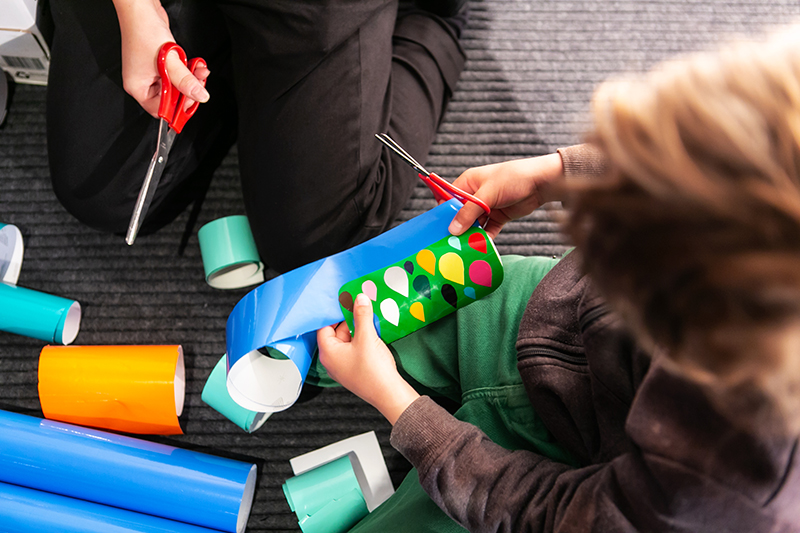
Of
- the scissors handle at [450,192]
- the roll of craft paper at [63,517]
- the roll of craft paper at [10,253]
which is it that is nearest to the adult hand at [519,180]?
the scissors handle at [450,192]

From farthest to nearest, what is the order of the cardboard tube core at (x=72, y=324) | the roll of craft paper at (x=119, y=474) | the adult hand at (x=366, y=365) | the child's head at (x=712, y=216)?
the cardboard tube core at (x=72, y=324), the roll of craft paper at (x=119, y=474), the adult hand at (x=366, y=365), the child's head at (x=712, y=216)

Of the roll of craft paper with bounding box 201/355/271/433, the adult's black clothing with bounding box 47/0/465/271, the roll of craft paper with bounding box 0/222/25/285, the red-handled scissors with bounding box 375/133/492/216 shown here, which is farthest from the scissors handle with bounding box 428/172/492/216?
the roll of craft paper with bounding box 0/222/25/285

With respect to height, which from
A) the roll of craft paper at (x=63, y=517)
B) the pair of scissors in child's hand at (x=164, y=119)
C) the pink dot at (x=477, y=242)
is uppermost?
the pair of scissors in child's hand at (x=164, y=119)

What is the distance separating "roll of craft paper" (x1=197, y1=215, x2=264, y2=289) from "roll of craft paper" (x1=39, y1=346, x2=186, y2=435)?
137 millimetres

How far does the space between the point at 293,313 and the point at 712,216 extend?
15.9 inches

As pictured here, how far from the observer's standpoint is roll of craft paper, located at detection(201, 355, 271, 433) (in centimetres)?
70

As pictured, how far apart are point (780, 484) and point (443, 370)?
0.33 metres

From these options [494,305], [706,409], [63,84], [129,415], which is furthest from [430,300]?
[63,84]

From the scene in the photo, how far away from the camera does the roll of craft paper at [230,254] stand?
0.77m

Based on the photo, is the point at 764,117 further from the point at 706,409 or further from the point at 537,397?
the point at 537,397

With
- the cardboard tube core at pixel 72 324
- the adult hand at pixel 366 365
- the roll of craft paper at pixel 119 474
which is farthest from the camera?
the cardboard tube core at pixel 72 324

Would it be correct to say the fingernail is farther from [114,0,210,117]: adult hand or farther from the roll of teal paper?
the roll of teal paper

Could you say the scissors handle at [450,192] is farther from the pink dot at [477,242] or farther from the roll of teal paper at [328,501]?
the roll of teal paper at [328,501]

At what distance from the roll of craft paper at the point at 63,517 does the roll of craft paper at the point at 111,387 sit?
103mm
